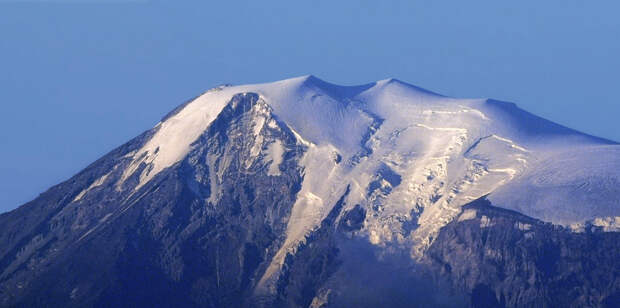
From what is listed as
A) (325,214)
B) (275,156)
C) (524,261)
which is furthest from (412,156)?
(524,261)

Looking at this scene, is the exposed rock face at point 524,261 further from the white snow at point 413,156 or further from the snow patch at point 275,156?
the snow patch at point 275,156

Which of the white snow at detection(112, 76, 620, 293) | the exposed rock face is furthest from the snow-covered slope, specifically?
the exposed rock face

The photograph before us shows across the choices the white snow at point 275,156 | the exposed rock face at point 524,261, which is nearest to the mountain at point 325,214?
the exposed rock face at point 524,261

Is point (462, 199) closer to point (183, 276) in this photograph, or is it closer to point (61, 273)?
point (183, 276)

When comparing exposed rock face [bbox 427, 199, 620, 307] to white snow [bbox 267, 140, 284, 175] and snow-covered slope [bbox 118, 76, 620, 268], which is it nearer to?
snow-covered slope [bbox 118, 76, 620, 268]

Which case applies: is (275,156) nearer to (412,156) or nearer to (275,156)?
(275,156)

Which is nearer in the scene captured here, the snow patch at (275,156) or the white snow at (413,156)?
the white snow at (413,156)

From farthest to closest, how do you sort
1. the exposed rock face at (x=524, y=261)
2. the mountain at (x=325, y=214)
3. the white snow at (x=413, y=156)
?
the white snow at (x=413, y=156) < the mountain at (x=325, y=214) < the exposed rock face at (x=524, y=261)
